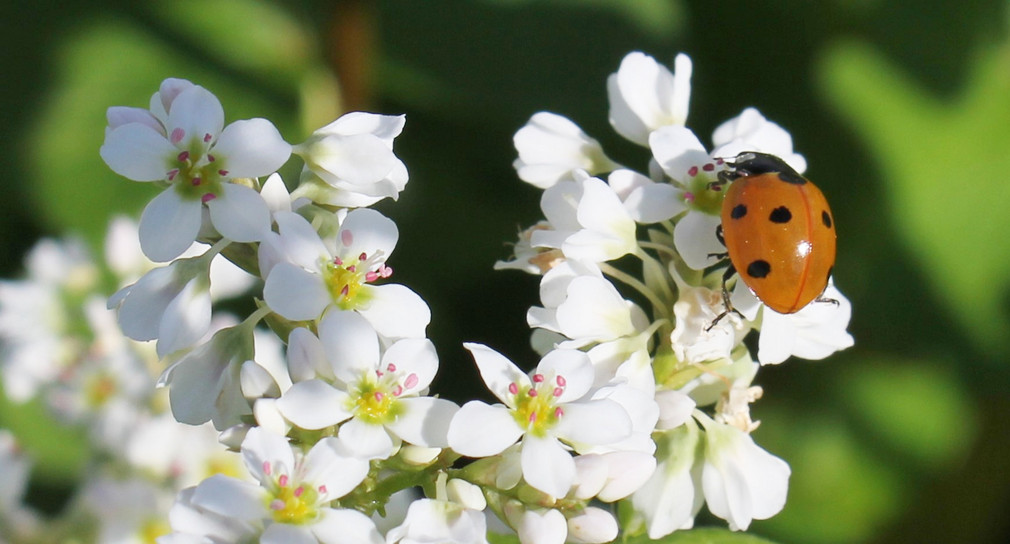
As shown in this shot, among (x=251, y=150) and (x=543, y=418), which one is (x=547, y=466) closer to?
(x=543, y=418)

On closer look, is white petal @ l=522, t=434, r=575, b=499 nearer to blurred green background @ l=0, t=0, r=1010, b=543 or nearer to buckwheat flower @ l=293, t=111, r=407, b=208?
buckwheat flower @ l=293, t=111, r=407, b=208

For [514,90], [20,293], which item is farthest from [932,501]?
[20,293]

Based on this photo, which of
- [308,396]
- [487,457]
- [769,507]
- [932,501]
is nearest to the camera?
[308,396]

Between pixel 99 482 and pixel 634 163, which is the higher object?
pixel 634 163

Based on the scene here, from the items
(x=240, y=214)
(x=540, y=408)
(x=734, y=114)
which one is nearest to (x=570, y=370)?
(x=540, y=408)

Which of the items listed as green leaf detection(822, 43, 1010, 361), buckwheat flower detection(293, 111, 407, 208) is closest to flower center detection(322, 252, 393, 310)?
buckwheat flower detection(293, 111, 407, 208)

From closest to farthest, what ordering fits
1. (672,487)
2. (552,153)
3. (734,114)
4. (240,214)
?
(240,214) → (672,487) → (552,153) → (734,114)

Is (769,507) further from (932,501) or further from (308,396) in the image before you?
(932,501)
